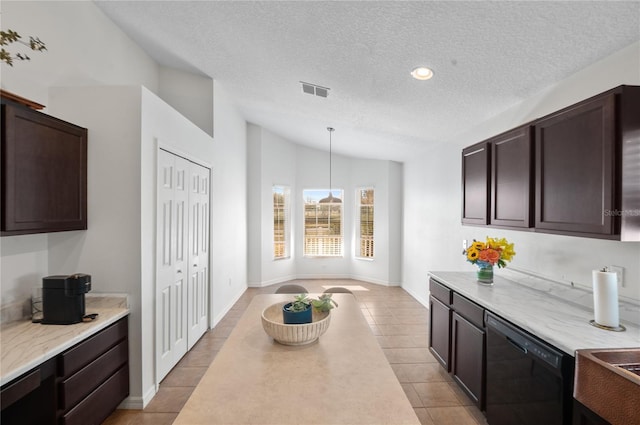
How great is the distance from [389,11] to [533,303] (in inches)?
87.8

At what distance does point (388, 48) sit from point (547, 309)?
2157mm

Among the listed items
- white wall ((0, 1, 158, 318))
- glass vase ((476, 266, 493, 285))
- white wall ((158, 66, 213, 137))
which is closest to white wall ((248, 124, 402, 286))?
white wall ((158, 66, 213, 137))

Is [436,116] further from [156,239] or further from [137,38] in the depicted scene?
[137,38]

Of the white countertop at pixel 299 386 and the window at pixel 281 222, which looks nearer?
the white countertop at pixel 299 386

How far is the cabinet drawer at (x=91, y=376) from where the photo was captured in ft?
5.95

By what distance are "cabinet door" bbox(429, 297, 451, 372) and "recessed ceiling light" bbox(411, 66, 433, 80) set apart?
207 cm

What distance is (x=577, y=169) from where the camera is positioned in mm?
1755

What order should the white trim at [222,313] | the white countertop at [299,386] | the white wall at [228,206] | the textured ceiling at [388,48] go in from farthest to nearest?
the white wall at [228,206]
the white trim at [222,313]
the textured ceiling at [388,48]
the white countertop at [299,386]

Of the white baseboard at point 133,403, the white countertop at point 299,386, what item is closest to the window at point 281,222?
the white baseboard at point 133,403

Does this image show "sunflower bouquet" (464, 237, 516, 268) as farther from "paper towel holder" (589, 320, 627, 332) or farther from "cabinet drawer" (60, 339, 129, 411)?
"cabinet drawer" (60, 339, 129, 411)

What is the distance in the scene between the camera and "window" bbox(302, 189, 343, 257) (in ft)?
23.8

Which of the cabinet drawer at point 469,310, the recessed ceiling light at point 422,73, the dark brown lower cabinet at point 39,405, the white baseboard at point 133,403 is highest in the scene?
the recessed ceiling light at point 422,73

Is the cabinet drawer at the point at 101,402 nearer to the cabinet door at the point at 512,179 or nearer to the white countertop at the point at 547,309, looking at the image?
the white countertop at the point at 547,309

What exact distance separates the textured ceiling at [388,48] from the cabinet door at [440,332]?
204 centimetres
